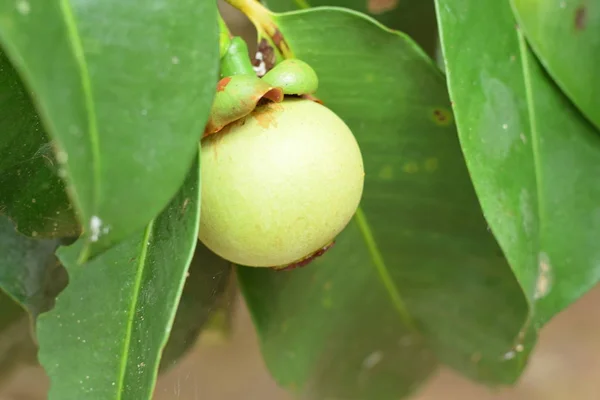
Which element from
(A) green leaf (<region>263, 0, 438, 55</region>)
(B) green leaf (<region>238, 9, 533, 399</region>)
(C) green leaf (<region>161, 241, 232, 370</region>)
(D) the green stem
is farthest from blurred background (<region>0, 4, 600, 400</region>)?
(D) the green stem

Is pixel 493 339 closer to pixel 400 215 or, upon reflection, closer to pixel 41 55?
pixel 400 215

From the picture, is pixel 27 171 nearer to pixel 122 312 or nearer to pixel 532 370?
pixel 122 312

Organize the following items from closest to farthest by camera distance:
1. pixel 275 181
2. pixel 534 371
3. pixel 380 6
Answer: pixel 275 181
pixel 380 6
pixel 534 371

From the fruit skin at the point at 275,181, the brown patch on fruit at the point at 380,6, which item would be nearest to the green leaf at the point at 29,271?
the fruit skin at the point at 275,181

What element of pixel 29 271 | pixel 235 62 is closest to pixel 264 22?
pixel 235 62

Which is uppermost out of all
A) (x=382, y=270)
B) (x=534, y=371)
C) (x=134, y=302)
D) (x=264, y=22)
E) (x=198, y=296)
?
(x=264, y=22)

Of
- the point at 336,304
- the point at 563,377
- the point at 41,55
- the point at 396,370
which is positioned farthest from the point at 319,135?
the point at 563,377
